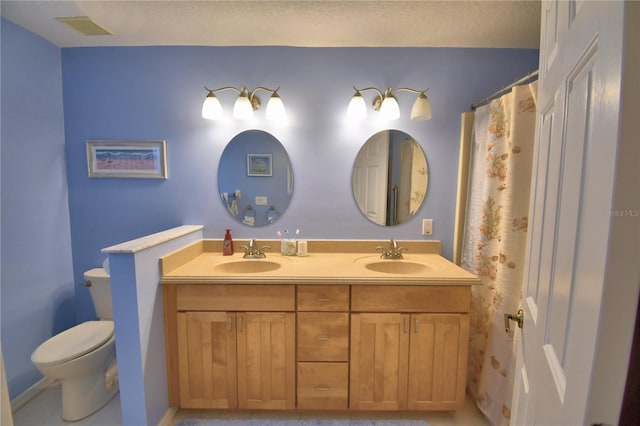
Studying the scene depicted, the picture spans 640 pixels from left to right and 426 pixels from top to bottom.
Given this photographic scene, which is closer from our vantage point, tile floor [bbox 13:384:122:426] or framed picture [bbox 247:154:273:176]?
tile floor [bbox 13:384:122:426]

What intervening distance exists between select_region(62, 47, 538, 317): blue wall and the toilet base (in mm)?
688

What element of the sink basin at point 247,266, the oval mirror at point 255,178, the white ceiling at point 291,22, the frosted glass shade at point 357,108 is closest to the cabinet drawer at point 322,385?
the sink basin at point 247,266

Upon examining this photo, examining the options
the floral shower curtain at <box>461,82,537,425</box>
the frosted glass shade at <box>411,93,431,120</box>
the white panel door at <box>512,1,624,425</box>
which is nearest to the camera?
the white panel door at <box>512,1,624,425</box>

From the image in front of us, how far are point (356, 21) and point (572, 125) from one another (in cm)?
139

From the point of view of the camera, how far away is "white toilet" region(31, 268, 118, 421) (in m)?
1.42

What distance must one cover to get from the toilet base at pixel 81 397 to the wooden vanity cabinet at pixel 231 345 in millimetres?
499

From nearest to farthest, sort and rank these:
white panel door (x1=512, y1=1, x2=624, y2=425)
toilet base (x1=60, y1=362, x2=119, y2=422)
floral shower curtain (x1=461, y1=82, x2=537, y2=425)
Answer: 1. white panel door (x1=512, y1=1, x2=624, y2=425)
2. floral shower curtain (x1=461, y1=82, x2=537, y2=425)
3. toilet base (x1=60, y1=362, x2=119, y2=422)

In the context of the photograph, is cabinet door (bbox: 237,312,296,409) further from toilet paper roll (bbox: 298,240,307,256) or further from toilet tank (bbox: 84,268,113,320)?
toilet tank (bbox: 84,268,113,320)

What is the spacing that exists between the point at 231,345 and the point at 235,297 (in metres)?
0.27

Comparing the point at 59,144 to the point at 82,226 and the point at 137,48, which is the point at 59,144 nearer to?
the point at 82,226

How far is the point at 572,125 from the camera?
1.79 feet

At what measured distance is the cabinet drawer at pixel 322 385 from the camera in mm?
1478

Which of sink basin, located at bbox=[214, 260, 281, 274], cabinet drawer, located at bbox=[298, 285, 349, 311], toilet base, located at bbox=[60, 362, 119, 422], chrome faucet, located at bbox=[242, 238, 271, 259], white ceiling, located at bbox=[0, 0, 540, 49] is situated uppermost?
white ceiling, located at bbox=[0, 0, 540, 49]

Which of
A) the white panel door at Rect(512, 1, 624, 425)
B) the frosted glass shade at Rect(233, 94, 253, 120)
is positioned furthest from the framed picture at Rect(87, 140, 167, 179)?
the white panel door at Rect(512, 1, 624, 425)
